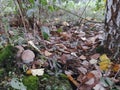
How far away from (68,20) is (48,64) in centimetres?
169

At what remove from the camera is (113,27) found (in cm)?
202

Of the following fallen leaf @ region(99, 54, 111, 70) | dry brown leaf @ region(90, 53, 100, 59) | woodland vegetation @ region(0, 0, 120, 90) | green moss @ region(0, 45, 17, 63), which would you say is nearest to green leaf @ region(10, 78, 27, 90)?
woodland vegetation @ region(0, 0, 120, 90)

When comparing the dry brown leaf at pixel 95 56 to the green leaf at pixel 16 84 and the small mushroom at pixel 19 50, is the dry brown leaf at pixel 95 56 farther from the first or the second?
the green leaf at pixel 16 84

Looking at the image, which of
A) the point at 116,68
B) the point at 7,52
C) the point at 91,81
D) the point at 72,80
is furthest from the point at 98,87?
the point at 7,52

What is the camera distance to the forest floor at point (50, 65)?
1.65 m

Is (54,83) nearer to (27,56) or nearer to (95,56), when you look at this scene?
(27,56)

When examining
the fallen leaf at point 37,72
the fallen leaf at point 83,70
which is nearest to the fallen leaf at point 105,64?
the fallen leaf at point 83,70

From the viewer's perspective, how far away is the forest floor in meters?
1.65

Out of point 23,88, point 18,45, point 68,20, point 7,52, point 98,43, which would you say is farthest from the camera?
point 68,20

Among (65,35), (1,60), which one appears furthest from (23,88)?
(65,35)

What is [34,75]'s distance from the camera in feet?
5.47

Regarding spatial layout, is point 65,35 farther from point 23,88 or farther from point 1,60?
point 23,88

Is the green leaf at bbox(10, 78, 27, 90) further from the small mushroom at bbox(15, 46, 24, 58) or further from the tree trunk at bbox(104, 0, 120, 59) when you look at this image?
the tree trunk at bbox(104, 0, 120, 59)

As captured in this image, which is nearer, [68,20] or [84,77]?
[84,77]
